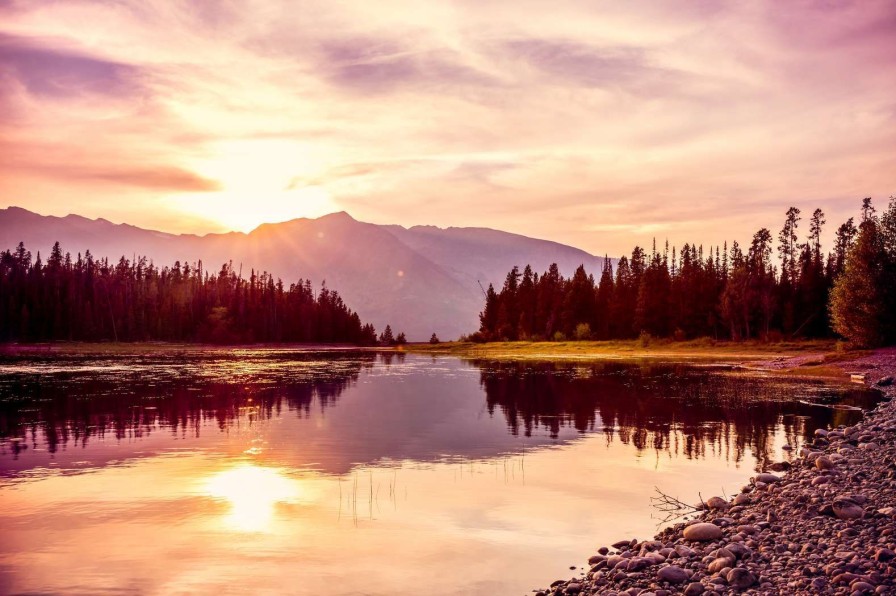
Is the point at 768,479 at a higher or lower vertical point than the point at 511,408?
higher

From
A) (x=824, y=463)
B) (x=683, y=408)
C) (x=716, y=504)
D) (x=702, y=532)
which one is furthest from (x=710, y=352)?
(x=702, y=532)

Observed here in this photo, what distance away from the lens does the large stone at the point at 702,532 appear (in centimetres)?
1281

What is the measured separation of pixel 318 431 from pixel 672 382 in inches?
1368

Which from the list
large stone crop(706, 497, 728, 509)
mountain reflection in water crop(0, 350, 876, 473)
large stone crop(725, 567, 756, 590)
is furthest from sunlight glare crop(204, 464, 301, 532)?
large stone crop(706, 497, 728, 509)

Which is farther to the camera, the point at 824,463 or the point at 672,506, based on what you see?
the point at 824,463

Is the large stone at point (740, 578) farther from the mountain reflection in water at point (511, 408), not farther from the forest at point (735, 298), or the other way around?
the forest at point (735, 298)

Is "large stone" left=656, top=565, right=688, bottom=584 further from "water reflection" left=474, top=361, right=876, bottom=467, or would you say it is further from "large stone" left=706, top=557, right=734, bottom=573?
"water reflection" left=474, top=361, right=876, bottom=467

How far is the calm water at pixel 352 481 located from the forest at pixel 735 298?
3435 centimetres

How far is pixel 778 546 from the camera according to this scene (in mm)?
11773

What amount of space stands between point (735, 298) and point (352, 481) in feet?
369

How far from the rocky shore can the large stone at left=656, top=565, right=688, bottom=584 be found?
15 mm

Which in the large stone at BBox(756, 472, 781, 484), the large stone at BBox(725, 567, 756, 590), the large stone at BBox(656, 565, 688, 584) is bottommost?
the large stone at BBox(756, 472, 781, 484)

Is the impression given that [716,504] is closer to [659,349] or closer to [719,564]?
[719,564]

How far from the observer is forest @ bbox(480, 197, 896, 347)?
2832 inches
